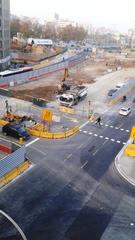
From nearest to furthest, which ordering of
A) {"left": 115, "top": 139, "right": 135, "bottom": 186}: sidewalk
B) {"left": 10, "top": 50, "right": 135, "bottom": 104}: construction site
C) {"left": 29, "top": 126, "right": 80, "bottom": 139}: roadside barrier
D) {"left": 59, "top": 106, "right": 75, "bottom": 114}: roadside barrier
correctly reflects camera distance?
{"left": 115, "top": 139, "right": 135, "bottom": 186}: sidewalk, {"left": 29, "top": 126, "right": 80, "bottom": 139}: roadside barrier, {"left": 59, "top": 106, "right": 75, "bottom": 114}: roadside barrier, {"left": 10, "top": 50, "right": 135, "bottom": 104}: construction site

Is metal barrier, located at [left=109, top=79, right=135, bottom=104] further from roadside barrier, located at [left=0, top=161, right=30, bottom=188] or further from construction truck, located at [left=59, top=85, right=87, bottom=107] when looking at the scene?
roadside barrier, located at [left=0, top=161, right=30, bottom=188]

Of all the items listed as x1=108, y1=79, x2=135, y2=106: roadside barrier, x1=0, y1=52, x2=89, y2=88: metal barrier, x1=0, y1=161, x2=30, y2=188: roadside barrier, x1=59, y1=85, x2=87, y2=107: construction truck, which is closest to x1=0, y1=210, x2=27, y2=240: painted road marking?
x1=0, y1=161, x2=30, y2=188: roadside barrier

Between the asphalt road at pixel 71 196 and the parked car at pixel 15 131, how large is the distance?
197cm

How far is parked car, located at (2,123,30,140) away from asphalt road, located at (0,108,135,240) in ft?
6.47

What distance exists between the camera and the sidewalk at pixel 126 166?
27469 mm

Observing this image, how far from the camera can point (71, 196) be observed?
24188 millimetres

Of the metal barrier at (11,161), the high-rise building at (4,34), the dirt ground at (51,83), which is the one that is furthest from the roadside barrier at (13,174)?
the high-rise building at (4,34)

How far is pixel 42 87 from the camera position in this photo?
6156 centimetres

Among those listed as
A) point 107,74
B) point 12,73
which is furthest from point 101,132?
point 107,74

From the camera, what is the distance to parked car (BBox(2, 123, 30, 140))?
3428cm

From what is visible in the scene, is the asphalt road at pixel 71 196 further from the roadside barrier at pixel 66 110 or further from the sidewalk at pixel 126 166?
the roadside barrier at pixel 66 110

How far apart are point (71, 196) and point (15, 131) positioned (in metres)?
13.5

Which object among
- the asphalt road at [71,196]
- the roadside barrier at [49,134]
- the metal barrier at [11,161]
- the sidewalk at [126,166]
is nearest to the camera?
the asphalt road at [71,196]

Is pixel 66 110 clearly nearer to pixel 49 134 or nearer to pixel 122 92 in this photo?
pixel 49 134
